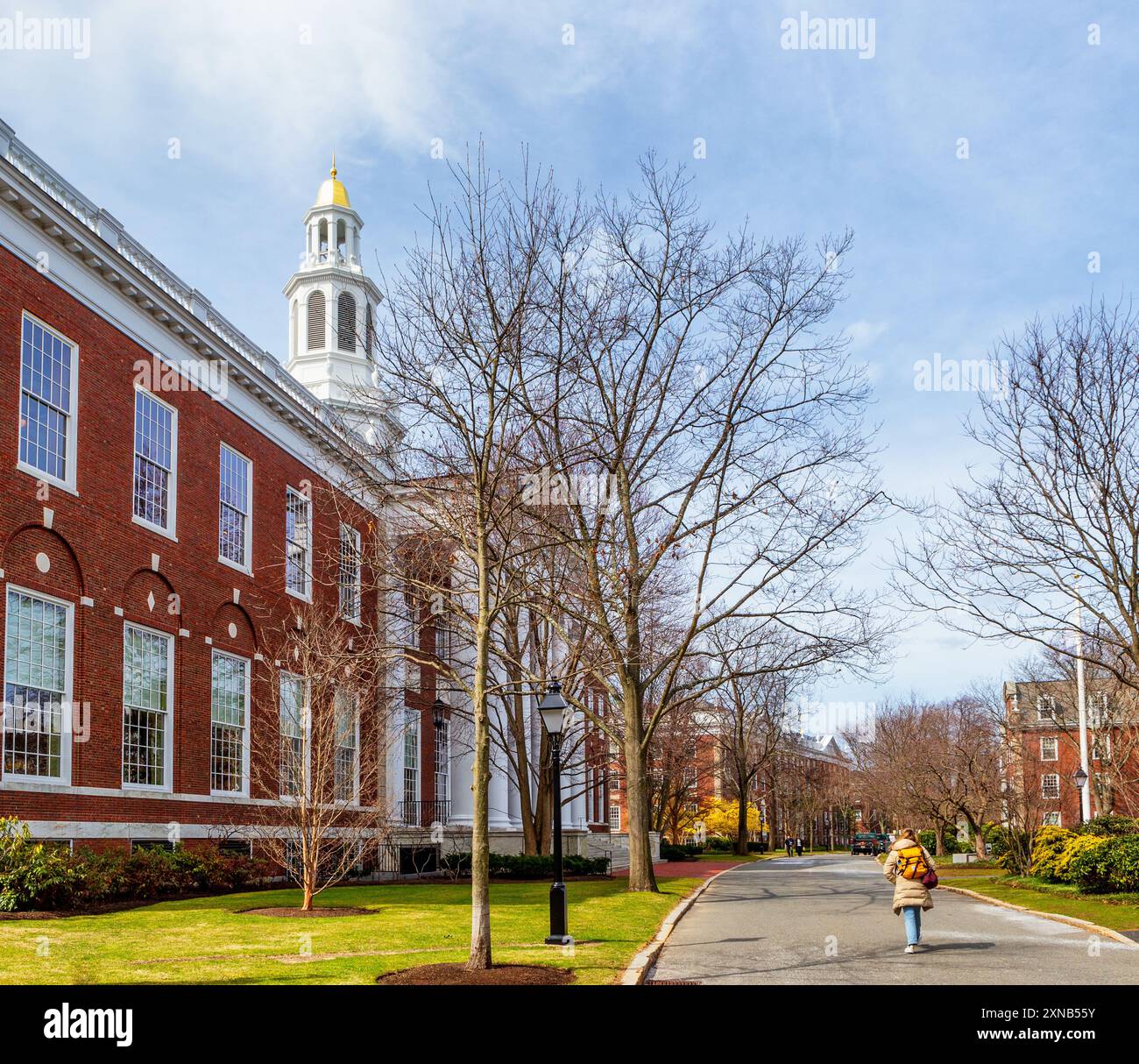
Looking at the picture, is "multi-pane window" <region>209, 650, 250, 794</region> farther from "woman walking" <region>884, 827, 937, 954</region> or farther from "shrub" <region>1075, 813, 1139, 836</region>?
"shrub" <region>1075, 813, 1139, 836</region>

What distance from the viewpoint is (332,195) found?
149 ft

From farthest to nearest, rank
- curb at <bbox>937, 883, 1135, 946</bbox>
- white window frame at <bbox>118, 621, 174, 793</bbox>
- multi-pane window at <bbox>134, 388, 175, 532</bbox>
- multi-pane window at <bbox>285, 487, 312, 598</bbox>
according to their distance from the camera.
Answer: multi-pane window at <bbox>285, 487, 312, 598</bbox> < multi-pane window at <bbox>134, 388, 175, 532</bbox> < white window frame at <bbox>118, 621, 174, 793</bbox> < curb at <bbox>937, 883, 1135, 946</bbox>

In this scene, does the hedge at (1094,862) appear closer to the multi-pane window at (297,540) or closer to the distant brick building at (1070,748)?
the distant brick building at (1070,748)

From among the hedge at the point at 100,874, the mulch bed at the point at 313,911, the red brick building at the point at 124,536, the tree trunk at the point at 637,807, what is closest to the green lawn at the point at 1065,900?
the tree trunk at the point at 637,807

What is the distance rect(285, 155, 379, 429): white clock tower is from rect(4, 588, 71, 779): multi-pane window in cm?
2508

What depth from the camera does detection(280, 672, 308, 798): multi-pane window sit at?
1970 centimetres

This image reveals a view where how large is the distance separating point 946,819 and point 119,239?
41318mm

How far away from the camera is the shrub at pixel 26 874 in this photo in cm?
1669

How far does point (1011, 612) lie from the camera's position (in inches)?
960

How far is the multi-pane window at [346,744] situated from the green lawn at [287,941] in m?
2.13

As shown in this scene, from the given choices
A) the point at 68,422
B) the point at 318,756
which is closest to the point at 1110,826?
the point at 318,756

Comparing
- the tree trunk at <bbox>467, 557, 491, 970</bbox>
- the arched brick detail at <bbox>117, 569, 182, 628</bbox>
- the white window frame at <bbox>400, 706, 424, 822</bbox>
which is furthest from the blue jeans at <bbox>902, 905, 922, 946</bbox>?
the white window frame at <bbox>400, 706, 424, 822</bbox>

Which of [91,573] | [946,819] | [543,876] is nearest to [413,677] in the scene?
[543,876]
